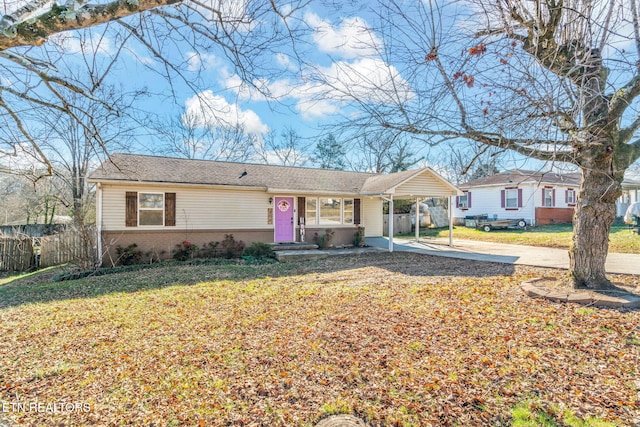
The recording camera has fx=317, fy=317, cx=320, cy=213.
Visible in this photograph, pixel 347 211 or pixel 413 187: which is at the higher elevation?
pixel 413 187

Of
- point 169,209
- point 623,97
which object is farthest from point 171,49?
point 169,209

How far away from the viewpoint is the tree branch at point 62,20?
2252 mm

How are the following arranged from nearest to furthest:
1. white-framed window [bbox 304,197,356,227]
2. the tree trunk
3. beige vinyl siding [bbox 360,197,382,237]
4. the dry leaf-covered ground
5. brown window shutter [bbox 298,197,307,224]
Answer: the dry leaf-covered ground → the tree trunk → brown window shutter [bbox 298,197,307,224] → white-framed window [bbox 304,197,356,227] → beige vinyl siding [bbox 360,197,382,237]

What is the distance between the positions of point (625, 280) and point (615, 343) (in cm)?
438

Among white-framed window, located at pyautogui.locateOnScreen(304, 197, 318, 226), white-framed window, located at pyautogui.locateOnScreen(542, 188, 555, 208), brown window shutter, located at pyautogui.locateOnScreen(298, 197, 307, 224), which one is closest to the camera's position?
brown window shutter, located at pyautogui.locateOnScreen(298, 197, 307, 224)

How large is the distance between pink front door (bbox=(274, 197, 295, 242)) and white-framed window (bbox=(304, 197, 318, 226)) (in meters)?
0.70

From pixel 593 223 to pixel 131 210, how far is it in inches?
509

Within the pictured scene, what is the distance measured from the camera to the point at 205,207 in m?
12.6

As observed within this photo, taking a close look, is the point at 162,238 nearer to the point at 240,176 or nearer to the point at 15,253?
the point at 240,176

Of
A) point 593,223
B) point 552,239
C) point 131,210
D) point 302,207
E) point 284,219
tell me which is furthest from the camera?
point 552,239

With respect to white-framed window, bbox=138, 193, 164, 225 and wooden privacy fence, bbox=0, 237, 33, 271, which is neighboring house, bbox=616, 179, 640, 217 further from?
wooden privacy fence, bbox=0, 237, 33, 271

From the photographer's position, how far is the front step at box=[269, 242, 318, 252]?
13.1 m

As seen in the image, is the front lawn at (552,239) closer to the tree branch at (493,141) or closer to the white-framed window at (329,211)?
the white-framed window at (329,211)

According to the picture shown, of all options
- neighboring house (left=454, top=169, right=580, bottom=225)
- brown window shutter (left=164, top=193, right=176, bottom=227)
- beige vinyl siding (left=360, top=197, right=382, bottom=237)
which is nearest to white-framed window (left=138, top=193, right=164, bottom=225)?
brown window shutter (left=164, top=193, right=176, bottom=227)
